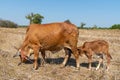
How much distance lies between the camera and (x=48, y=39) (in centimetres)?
1380

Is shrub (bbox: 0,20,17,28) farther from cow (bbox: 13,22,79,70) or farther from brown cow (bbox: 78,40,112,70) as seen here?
brown cow (bbox: 78,40,112,70)

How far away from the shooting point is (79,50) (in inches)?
565

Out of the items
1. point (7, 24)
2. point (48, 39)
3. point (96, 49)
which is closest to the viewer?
point (48, 39)

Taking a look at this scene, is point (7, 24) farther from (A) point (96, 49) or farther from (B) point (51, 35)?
(A) point (96, 49)

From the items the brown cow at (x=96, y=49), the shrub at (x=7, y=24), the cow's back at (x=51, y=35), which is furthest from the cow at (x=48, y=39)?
the shrub at (x=7, y=24)

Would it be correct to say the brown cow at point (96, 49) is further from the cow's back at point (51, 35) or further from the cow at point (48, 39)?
the cow's back at point (51, 35)

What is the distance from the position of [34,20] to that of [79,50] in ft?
148

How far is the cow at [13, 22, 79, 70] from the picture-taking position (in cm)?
1366

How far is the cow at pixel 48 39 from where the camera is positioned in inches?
538

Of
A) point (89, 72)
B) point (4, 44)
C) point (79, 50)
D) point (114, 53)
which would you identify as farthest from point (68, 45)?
point (4, 44)

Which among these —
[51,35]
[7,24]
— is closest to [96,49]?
[51,35]

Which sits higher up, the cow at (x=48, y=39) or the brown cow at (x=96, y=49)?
the cow at (x=48, y=39)

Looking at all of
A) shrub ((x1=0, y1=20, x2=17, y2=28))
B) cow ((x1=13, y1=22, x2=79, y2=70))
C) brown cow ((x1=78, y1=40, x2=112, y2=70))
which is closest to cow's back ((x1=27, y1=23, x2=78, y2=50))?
cow ((x1=13, y1=22, x2=79, y2=70))

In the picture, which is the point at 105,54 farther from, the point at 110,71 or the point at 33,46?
the point at 33,46
